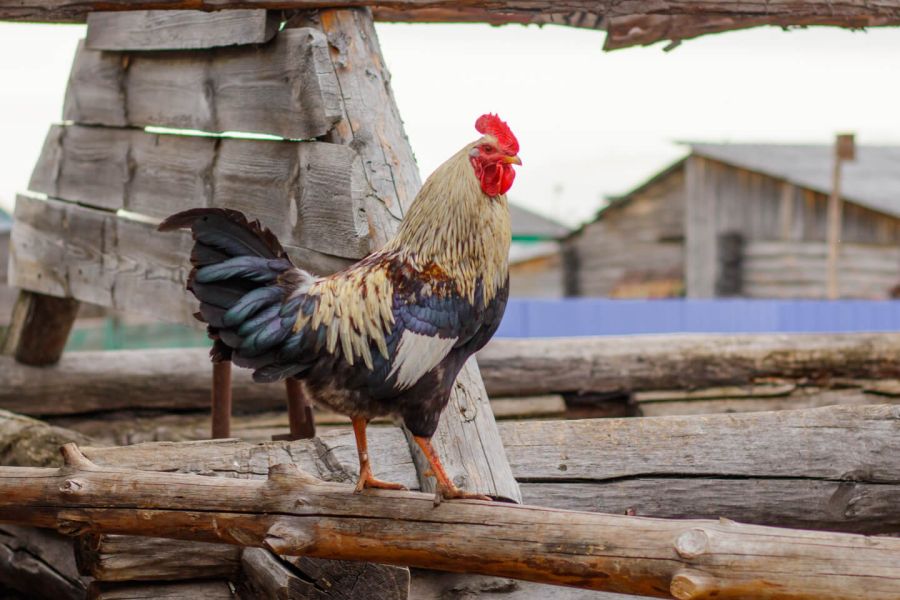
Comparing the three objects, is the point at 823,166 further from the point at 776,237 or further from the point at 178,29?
the point at 178,29

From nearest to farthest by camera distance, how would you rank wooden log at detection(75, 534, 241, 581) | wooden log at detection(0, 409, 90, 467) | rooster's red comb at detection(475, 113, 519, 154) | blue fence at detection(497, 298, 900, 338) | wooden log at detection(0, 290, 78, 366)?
1. rooster's red comb at detection(475, 113, 519, 154)
2. wooden log at detection(75, 534, 241, 581)
3. wooden log at detection(0, 409, 90, 467)
4. wooden log at detection(0, 290, 78, 366)
5. blue fence at detection(497, 298, 900, 338)

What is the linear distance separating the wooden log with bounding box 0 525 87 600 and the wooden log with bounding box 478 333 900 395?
268 cm

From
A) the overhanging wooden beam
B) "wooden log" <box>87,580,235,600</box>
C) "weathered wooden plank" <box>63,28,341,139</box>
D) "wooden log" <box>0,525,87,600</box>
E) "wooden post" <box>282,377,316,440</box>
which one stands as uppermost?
the overhanging wooden beam

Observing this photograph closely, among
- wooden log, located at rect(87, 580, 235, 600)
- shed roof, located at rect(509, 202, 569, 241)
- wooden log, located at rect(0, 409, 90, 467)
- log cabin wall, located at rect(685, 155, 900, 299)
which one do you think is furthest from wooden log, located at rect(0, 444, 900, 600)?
shed roof, located at rect(509, 202, 569, 241)

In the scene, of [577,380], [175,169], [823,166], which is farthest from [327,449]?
[823,166]

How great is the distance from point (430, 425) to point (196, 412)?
3596 millimetres

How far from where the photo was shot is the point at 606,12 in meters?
4.32

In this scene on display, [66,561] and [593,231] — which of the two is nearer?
[66,561]

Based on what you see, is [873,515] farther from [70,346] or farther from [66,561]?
[70,346]

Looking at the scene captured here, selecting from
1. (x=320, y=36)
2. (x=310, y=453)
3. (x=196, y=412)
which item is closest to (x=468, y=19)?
(x=320, y=36)

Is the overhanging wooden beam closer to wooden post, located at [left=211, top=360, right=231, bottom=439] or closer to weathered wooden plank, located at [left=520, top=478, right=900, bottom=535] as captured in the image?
wooden post, located at [left=211, top=360, right=231, bottom=439]

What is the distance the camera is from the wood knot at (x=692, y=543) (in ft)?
8.38

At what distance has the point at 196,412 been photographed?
6.45 meters

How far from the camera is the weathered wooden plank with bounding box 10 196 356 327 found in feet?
A: 16.3
